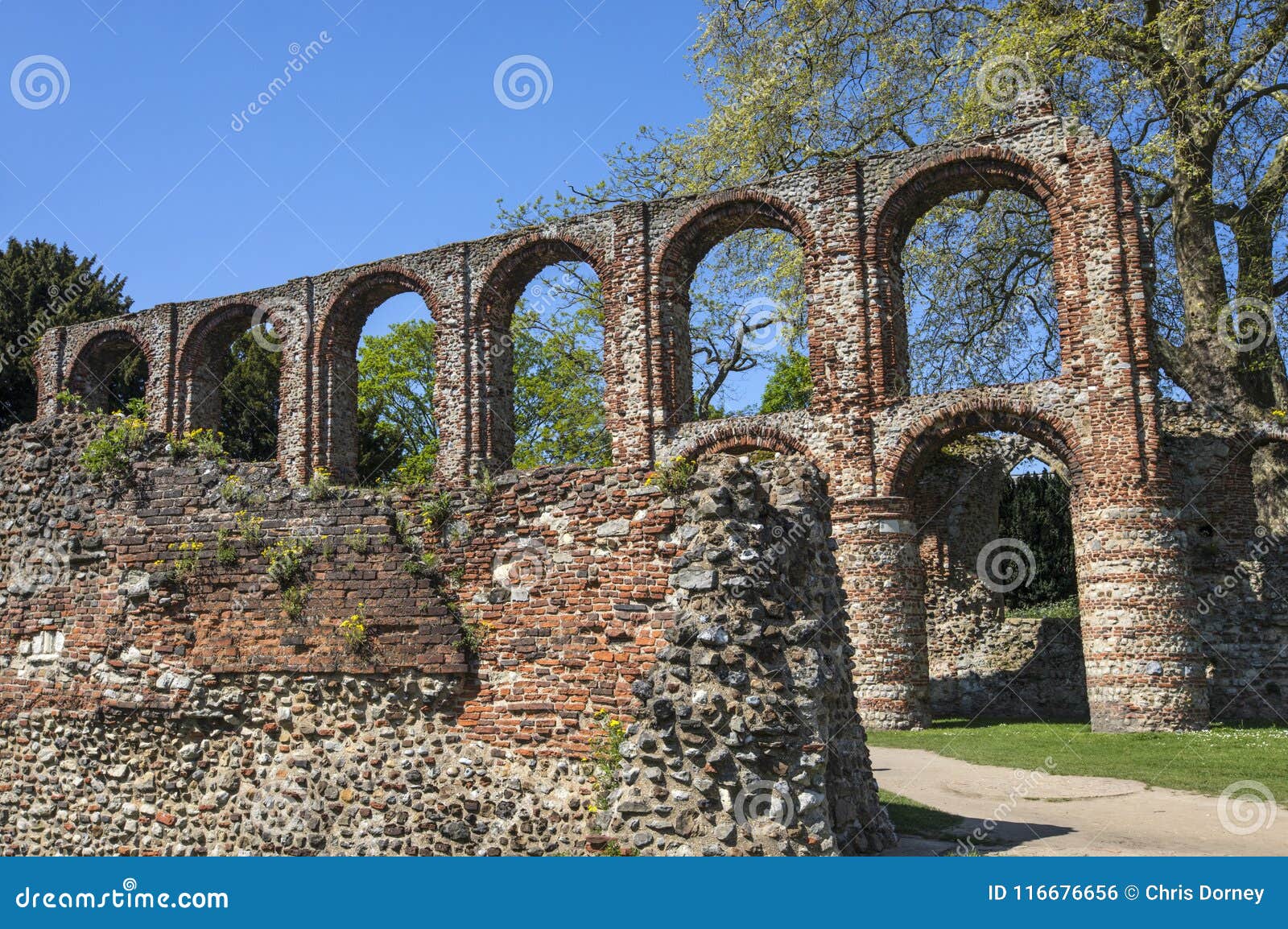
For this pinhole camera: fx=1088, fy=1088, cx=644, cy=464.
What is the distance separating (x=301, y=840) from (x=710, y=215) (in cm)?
1499

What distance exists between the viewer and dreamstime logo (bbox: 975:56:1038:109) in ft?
64.5

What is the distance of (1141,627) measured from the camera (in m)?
16.7

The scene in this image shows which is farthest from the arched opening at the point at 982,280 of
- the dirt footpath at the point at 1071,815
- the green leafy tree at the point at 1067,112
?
the dirt footpath at the point at 1071,815

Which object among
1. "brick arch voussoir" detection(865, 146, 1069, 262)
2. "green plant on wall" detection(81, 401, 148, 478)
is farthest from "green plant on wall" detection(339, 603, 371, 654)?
"brick arch voussoir" detection(865, 146, 1069, 262)

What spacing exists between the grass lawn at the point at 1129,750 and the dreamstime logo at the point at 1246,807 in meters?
0.14

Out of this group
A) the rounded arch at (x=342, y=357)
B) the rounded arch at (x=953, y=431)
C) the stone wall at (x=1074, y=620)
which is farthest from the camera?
the rounded arch at (x=342, y=357)

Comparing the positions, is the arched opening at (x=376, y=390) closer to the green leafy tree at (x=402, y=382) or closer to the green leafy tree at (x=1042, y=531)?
the green leafy tree at (x=402, y=382)

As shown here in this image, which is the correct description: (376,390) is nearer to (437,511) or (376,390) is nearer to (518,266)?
(518,266)

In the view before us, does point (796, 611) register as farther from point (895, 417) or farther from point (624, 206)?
point (624, 206)

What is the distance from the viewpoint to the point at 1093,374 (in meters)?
17.4

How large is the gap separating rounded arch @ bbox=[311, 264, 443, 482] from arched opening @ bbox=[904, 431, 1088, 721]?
11850 millimetres
